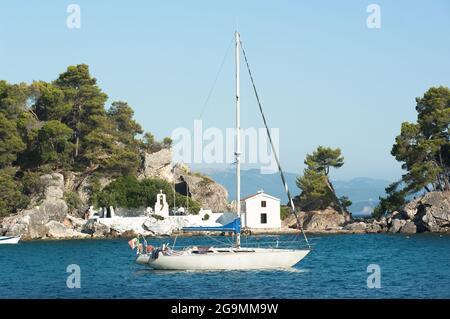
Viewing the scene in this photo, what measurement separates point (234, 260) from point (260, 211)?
167 ft

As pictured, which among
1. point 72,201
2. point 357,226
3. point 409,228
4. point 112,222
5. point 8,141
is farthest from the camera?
point 357,226

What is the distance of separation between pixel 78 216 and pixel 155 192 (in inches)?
330

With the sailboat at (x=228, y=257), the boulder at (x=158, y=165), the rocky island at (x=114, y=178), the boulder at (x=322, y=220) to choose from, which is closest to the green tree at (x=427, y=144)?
the rocky island at (x=114, y=178)

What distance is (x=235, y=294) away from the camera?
3145 cm

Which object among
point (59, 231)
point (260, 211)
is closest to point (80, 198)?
point (59, 231)

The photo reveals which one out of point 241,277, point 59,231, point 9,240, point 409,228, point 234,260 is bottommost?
point 241,277

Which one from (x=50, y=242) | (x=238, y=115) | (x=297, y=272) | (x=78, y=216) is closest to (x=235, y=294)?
(x=297, y=272)

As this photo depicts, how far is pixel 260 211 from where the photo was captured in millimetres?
88688

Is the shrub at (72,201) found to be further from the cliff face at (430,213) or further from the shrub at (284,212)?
the cliff face at (430,213)

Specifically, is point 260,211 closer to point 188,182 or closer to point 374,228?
point 188,182

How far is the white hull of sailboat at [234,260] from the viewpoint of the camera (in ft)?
125

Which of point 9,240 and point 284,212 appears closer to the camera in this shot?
point 9,240

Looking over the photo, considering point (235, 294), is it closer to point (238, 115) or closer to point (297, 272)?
point (297, 272)

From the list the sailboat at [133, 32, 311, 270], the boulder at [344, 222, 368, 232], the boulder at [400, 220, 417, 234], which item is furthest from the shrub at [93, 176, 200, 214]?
the sailboat at [133, 32, 311, 270]
